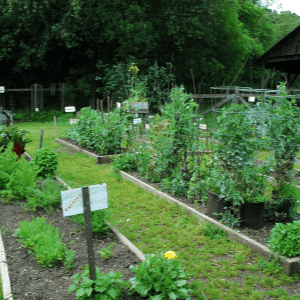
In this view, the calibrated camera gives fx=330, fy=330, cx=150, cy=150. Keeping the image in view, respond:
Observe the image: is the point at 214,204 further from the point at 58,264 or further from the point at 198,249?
the point at 58,264

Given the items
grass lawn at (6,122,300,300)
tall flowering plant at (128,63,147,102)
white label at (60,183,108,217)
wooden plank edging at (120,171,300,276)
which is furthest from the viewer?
tall flowering plant at (128,63,147,102)

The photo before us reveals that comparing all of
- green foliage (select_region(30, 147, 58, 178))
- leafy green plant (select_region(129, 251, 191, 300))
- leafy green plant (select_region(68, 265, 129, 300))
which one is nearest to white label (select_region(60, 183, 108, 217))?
leafy green plant (select_region(68, 265, 129, 300))

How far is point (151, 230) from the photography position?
4754 mm

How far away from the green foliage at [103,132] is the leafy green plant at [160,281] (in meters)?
5.48

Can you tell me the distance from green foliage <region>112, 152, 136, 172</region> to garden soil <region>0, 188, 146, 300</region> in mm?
2988

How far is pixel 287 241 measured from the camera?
3.65m

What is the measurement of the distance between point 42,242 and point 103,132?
18.7ft

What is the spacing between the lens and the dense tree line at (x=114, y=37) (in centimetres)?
1947

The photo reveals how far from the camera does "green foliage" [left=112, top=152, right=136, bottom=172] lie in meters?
7.62

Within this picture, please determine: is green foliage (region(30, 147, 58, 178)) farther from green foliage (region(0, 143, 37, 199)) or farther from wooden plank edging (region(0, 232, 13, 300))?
wooden plank edging (region(0, 232, 13, 300))

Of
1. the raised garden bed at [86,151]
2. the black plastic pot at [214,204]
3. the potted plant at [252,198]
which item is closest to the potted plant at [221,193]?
the black plastic pot at [214,204]

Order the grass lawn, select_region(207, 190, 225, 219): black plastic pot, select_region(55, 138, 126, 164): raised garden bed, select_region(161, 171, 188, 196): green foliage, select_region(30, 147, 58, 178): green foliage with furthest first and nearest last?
select_region(55, 138, 126, 164): raised garden bed, select_region(30, 147, 58, 178): green foliage, select_region(161, 171, 188, 196): green foliage, select_region(207, 190, 225, 219): black plastic pot, the grass lawn

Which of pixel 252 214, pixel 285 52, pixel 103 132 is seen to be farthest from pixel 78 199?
pixel 285 52

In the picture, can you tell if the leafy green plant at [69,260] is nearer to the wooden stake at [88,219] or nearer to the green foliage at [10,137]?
the wooden stake at [88,219]
